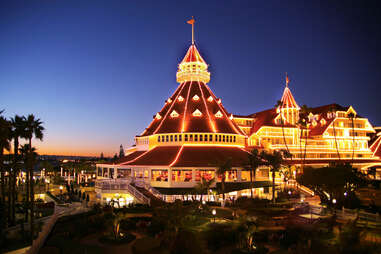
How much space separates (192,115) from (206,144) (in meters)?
6.03

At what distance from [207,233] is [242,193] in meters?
22.5

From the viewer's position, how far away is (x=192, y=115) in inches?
2003

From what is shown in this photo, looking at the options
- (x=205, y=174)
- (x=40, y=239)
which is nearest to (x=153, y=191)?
(x=205, y=174)

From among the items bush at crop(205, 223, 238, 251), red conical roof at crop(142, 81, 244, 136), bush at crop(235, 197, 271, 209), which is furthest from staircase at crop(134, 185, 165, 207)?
red conical roof at crop(142, 81, 244, 136)

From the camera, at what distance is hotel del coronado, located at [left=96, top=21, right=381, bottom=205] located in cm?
4003

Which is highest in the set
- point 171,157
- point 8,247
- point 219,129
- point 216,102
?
point 216,102

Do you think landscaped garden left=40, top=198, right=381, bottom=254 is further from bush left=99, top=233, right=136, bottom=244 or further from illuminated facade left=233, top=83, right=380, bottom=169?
illuminated facade left=233, top=83, right=380, bottom=169

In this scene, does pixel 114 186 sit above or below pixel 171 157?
below

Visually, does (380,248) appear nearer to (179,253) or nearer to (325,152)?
(179,253)

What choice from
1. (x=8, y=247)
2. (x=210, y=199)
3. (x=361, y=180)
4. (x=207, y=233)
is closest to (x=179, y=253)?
(x=207, y=233)

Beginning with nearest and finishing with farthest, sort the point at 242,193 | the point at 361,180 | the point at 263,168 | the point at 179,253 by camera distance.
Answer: the point at 179,253 → the point at 361,180 → the point at 242,193 → the point at 263,168

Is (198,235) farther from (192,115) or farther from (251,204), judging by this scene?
(192,115)

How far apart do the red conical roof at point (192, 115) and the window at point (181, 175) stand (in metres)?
8.50

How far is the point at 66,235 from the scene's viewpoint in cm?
2325
